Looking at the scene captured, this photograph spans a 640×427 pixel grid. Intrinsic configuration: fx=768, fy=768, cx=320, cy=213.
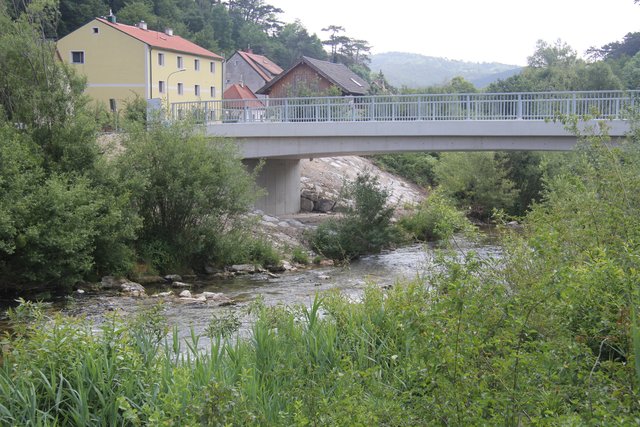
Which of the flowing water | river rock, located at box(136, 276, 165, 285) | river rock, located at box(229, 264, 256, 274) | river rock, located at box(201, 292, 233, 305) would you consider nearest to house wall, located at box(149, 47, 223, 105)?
river rock, located at box(229, 264, 256, 274)

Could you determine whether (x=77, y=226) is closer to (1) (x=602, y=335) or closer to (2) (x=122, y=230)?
(2) (x=122, y=230)

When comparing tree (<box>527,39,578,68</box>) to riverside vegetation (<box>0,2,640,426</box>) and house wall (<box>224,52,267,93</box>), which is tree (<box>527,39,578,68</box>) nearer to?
house wall (<box>224,52,267,93</box>)

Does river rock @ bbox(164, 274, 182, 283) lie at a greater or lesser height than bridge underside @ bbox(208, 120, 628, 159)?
lesser

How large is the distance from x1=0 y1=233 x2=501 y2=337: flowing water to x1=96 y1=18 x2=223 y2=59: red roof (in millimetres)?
34312

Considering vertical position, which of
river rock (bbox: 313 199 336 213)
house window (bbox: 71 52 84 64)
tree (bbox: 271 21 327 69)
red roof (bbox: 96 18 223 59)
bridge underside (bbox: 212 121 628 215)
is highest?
tree (bbox: 271 21 327 69)

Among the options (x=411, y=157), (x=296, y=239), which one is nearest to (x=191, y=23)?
(x=411, y=157)

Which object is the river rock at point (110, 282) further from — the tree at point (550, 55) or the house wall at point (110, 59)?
the tree at point (550, 55)

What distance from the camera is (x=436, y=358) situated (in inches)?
203

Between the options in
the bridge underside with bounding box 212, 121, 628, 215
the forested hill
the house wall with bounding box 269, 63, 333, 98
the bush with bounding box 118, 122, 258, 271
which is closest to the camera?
the bush with bounding box 118, 122, 258, 271

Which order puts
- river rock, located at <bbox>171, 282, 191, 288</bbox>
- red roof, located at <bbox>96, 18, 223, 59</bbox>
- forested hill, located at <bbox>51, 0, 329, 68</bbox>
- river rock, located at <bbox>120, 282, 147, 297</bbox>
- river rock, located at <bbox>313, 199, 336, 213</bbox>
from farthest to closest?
forested hill, located at <bbox>51, 0, 329, 68</bbox> → red roof, located at <bbox>96, 18, 223, 59</bbox> → river rock, located at <bbox>313, 199, 336, 213</bbox> → river rock, located at <bbox>171, 282, 191, 288</bbox> → river rock, located at <bbox>120, 282, 147, 297</bbox>

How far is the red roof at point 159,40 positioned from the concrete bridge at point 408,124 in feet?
85.5

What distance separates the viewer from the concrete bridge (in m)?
24.5

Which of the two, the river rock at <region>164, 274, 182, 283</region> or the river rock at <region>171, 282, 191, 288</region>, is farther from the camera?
the river rock at <region>164, 274, 182, 283</region>

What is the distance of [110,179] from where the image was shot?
68.7 ft
